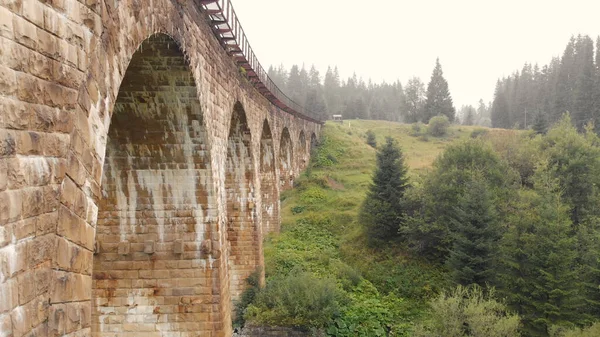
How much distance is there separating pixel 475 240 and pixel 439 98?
61724 millimetres

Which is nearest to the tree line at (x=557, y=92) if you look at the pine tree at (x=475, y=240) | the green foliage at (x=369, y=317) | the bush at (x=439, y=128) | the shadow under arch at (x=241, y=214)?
the bush at (x=439, y=128)

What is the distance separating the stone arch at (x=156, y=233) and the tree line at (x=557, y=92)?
43.9m

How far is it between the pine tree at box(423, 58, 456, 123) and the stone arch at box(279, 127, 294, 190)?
46091 mm

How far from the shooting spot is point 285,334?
43.1 feet

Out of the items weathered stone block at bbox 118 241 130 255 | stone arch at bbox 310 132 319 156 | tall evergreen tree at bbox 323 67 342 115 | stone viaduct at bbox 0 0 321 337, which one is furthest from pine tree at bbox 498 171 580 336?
tall evergreen tree at bbox 323 67 342 115

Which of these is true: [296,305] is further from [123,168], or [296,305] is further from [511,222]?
[511,222]

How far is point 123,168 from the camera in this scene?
8602 millimetres

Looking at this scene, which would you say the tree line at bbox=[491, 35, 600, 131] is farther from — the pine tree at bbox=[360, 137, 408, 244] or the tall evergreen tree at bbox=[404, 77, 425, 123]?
the pine tree at bbox=[360, 137, 408, 244]

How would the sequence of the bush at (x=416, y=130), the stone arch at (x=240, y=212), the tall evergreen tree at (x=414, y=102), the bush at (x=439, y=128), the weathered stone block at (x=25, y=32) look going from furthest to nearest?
the tall evergreen tree at (x=414, y=102) → the bush at (x=416, y=130) → the bush at (x=439, y=128) → the stone arch at (x=240, y=212) → the weathered stone block at (x=25, y=32)

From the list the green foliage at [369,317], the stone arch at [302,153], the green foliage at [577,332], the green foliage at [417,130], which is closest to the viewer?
the green foliage at [577,332]

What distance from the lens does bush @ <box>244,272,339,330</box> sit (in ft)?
42.5

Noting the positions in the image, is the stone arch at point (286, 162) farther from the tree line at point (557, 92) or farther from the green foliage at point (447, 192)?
the tree line at point (557, 92)

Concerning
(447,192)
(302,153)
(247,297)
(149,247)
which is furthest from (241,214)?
(302,153)

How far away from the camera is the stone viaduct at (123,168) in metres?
2.64
